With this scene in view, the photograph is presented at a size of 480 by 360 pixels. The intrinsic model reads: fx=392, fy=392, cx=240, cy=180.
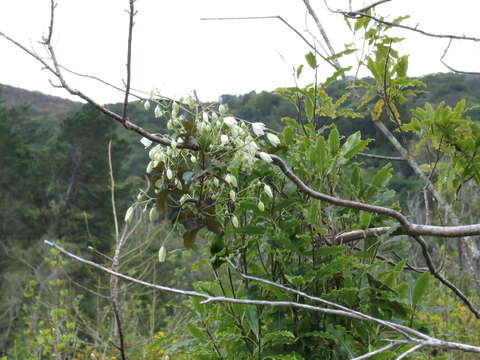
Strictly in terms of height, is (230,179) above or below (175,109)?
below

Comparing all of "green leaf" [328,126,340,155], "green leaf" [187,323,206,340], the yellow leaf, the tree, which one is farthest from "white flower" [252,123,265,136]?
the yellow leaf

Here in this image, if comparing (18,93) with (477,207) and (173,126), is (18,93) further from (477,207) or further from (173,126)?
(173,126)

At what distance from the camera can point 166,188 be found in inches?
42.7

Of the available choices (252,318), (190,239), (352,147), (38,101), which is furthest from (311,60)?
(38,101)

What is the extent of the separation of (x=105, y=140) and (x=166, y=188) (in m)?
21.2

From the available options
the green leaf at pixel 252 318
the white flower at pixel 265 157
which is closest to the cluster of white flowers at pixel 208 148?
the white flower at pixel 265 157

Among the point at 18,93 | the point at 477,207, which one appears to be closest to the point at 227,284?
the point at 477,207

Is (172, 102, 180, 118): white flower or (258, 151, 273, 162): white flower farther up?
(172, 102, 180, 118): white flower

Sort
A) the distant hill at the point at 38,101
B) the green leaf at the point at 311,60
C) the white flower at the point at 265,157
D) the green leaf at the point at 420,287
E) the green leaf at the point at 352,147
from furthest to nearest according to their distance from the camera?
the distant hill at the point at 38,101 < the green leaf at the point at 311,60 < the green leaf at the point at 352,147 < the green leaf at the point at 420,287 < the white flower at the point at 265,157

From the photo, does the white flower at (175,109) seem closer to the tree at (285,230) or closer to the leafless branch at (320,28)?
the tree at (285,230)

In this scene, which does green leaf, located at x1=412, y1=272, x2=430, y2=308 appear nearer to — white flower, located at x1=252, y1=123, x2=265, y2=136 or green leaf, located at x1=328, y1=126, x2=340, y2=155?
green leaf, located at x1=328, y1=126, x2=340, y2=155

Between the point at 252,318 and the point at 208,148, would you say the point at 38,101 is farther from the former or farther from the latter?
the point at 252,318

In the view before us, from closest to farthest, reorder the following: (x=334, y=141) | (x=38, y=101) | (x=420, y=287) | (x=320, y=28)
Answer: (x=420, y=287), (x=334, y=141), (x=320, y=28), (x=38, y=101)

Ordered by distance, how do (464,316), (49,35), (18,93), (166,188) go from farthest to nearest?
(18,93)
(464,316)
(166,188)
(49,35)
